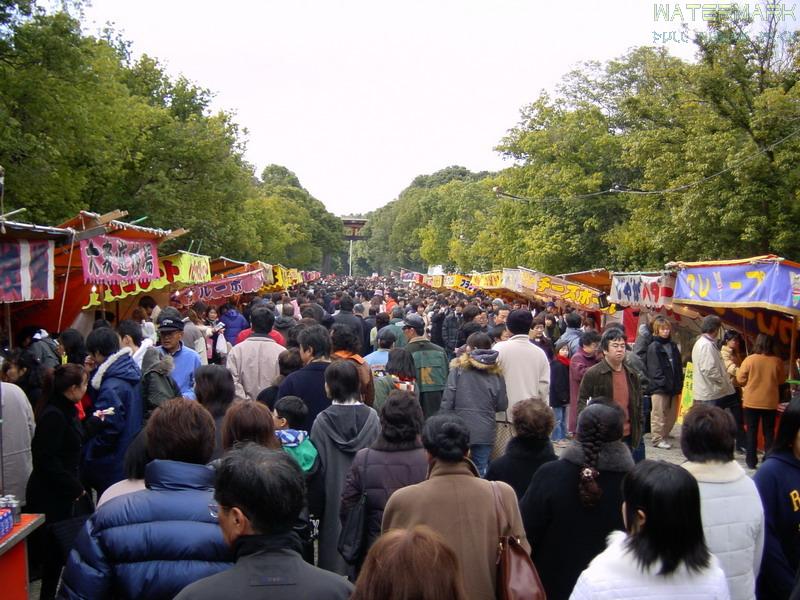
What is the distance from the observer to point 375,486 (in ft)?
14.0

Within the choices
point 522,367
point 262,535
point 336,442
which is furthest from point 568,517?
point 522,367

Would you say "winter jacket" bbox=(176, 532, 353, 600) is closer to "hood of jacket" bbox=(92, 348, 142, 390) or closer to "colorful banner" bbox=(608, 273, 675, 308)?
"hood of jacket" bbox=(92, 348, 142, 390)

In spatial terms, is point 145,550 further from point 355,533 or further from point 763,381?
point 763,381

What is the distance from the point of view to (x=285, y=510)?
2582 millimetres

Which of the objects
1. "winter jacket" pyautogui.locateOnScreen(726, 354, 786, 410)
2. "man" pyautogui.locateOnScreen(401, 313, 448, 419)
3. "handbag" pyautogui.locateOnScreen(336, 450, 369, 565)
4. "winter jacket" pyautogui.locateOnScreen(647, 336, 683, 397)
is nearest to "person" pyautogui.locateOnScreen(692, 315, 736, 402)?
"winter jacket" pyautogui.locateOnScreen(726, 354, 786, 410)

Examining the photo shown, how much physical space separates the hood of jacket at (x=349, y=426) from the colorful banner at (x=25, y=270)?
3.84 m

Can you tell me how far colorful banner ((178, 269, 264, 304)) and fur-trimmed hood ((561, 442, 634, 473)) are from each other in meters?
14.5

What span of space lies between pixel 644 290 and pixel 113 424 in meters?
10.1

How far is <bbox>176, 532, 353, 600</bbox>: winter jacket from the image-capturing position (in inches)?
93.0

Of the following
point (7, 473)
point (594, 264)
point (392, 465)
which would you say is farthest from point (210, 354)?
point (594, 264)

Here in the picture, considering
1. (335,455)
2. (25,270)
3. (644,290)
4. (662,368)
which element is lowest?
(662,368)

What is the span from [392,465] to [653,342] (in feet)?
23.6

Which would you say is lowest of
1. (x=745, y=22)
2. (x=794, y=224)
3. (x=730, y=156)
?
(x=794, y=224)

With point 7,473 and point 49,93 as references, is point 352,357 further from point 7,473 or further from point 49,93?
point 49,93
